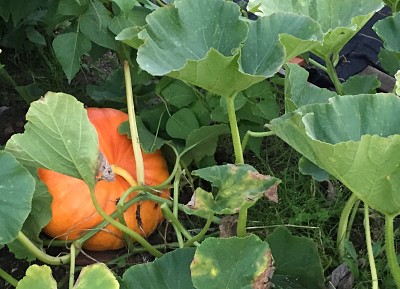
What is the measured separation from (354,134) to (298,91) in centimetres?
28

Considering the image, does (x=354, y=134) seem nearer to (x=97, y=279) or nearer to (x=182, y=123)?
(x=97, y=279)

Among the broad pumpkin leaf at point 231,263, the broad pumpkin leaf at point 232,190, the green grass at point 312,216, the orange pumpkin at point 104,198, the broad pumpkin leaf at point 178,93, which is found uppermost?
the broad pumpkin leaf at point 232,190

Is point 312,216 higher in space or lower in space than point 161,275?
lower

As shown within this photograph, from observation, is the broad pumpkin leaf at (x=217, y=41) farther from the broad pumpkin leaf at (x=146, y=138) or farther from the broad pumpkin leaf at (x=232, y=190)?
the broad pumpkin leaf at (x=146, y=138)

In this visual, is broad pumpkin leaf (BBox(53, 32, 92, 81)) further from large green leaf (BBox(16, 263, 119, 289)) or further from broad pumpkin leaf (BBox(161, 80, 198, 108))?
large green leaf (BBox(16, 263, 119, 289))

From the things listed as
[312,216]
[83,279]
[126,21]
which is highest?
[126,21]

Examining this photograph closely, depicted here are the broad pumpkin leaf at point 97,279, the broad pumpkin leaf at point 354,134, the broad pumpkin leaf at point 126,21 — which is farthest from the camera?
the broad pumpkin leaf at point 126,21

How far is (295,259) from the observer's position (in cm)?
137

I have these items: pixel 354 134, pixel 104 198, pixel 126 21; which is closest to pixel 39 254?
pixel 104 198

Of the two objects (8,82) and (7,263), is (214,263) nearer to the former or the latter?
(7,263)

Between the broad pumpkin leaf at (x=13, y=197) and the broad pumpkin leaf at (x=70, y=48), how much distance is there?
0.55 metres

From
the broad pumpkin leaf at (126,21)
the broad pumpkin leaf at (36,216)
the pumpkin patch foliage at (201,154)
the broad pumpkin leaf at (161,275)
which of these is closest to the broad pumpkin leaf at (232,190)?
the pumpkin patch foliage at (201,154)

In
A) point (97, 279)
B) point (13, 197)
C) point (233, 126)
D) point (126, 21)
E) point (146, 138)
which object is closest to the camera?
point (97, 279)

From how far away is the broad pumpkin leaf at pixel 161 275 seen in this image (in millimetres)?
1219
